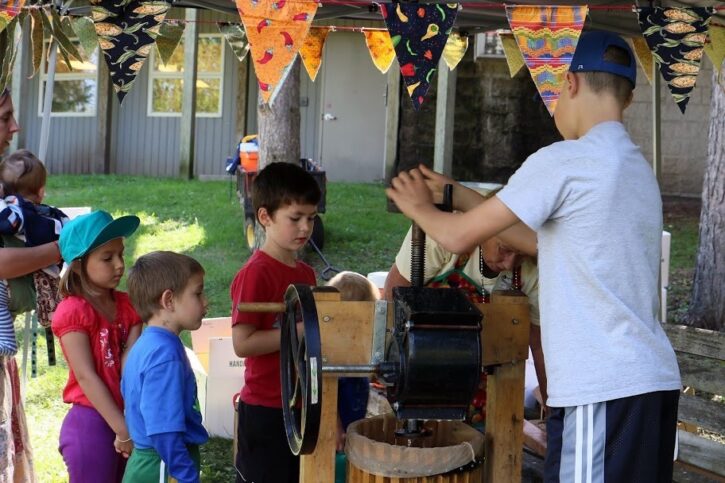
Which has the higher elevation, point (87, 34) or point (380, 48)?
point (380, 48)

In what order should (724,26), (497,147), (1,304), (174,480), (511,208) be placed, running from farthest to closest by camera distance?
(497,147)
(1,304)
(724,26)
(174,480)
(511,208)

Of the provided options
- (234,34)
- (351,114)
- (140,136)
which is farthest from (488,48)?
(234,34)

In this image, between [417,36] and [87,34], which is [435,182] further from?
[87,34]

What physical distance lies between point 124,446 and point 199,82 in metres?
13.1

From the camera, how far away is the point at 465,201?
269 cm

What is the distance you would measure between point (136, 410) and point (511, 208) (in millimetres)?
1323

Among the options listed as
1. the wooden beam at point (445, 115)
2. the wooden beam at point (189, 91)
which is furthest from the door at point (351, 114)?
the wooden beam at point (445, 115)

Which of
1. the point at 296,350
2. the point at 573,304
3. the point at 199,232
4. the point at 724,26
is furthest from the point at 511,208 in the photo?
the point at 199,232

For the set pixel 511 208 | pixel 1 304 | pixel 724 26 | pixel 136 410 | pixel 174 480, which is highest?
pixel 724 26

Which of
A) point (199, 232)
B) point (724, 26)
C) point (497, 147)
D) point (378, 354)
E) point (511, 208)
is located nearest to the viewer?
point (511, 208)

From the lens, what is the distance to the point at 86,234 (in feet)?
10.5

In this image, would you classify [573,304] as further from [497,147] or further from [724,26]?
[497,147]

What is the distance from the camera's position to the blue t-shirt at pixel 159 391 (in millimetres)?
2848

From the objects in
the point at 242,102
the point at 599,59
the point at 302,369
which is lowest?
the point at 302,369
